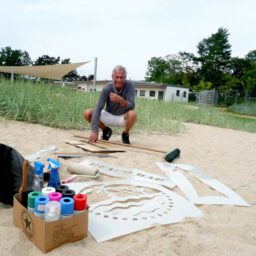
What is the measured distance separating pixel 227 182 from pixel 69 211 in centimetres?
158

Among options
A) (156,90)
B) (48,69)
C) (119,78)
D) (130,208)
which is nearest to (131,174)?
(130,208)

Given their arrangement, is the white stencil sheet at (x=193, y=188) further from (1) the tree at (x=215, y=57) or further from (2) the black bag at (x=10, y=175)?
(1) the tree at (x=215, y=57)

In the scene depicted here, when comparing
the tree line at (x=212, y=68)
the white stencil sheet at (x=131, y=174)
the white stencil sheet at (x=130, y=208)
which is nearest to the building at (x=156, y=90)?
the tree line at (x=212, y=68)

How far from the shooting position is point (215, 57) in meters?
34.8

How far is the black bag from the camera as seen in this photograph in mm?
1506

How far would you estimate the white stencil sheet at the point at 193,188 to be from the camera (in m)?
1.83

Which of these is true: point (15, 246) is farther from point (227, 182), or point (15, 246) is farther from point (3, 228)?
point (227, 182)

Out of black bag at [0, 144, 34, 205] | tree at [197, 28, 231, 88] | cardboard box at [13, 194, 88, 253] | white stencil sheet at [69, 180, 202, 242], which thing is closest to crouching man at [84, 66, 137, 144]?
white stencil sheet at [69, 180, 202, 242]

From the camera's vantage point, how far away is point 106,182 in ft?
6.50

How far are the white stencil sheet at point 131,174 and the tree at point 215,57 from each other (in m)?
31.5

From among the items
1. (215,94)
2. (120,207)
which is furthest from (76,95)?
(215,94)

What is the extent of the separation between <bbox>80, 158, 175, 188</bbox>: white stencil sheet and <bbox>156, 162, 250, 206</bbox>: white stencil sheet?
0.10m

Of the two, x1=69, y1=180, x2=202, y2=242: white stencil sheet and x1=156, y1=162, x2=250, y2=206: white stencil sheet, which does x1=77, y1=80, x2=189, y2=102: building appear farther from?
x1=69, y1=180, x2=202, y2=242: white stencil sheet

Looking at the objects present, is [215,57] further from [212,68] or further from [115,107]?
[115,107]
